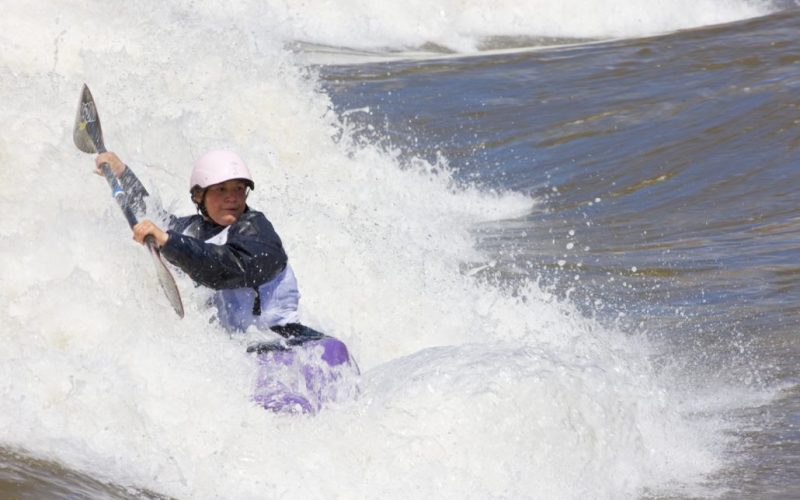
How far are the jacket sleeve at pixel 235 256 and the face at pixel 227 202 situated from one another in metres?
0.11

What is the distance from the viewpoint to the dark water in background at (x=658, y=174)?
7453 mm

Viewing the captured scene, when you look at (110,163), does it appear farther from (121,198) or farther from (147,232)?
(147,232)

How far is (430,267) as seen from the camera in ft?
29.3

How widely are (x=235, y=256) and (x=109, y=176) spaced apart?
107cm

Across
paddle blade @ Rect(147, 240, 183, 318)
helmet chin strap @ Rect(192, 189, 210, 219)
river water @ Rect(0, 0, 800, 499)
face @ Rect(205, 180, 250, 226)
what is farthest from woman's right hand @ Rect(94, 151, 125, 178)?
paddle blade @ Rect(147, 240, 183, 318)

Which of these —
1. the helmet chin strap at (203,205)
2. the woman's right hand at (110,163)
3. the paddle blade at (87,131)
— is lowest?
the helmet chin strap at (203,205)

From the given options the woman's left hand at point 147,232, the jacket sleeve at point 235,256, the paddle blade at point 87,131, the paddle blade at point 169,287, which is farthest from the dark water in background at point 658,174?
the paddle blade at point 87,131

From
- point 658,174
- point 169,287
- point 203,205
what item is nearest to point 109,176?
point 203,205

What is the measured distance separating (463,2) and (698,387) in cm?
1581

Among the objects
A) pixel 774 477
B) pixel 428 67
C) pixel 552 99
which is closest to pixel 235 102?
pixel 552 99

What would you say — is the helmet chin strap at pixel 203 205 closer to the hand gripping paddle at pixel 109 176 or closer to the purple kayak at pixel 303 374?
the hand gripping paddle at pixel 109 176

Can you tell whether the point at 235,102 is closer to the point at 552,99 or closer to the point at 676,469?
the point at 552,99

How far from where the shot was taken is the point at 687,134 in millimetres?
13492

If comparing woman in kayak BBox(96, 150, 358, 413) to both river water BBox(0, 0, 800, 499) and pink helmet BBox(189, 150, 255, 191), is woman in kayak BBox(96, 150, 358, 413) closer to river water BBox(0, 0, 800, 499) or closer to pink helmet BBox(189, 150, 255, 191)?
pink helmet BBox(189, 150, 255, 191)
